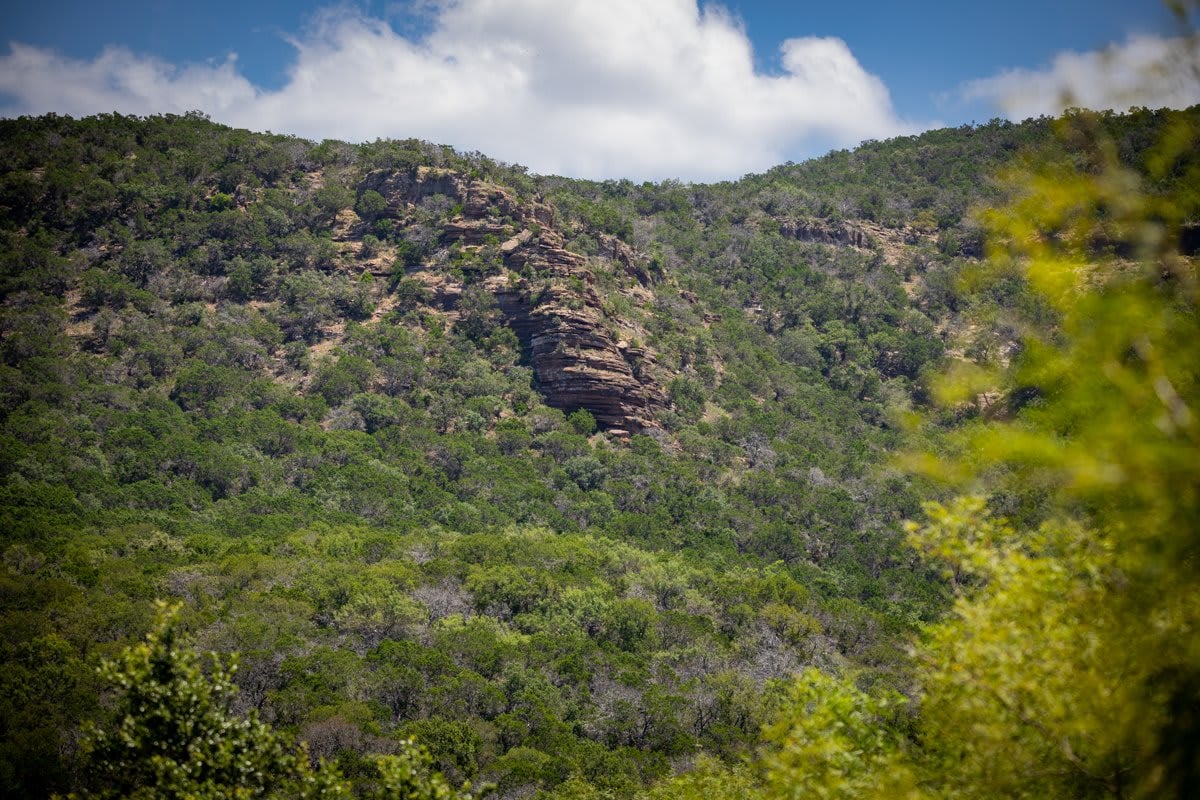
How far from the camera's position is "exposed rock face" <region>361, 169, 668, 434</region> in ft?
244

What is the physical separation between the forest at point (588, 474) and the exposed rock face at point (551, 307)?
16.2 inches

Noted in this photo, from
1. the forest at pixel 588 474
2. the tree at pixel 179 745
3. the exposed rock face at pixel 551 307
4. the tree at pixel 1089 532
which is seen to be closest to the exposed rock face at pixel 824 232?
the forest at pixel 588 474

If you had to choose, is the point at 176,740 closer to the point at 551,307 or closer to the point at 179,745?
the point at 179,745

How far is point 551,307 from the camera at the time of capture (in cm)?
7656

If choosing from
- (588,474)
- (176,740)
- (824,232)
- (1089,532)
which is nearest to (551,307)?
(588,474)

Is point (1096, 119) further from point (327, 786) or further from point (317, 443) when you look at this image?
point (317, 443)

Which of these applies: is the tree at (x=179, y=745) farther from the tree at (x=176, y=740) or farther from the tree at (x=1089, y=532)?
the tree at (x=1089, y=532)

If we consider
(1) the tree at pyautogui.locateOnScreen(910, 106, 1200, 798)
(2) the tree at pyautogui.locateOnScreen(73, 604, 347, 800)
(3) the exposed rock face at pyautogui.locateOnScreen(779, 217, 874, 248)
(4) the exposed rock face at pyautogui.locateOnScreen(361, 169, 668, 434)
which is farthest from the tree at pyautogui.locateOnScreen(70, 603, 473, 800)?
(3) the exposed rock face at pyautogui.locateOnScreen(779, 217, 874, 248)

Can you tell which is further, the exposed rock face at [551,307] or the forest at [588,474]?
the exposed rock face at [551,307]

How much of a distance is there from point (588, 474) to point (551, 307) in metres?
17.8

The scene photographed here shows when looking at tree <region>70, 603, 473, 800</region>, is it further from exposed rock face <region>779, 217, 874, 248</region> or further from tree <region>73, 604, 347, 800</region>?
exposed rock face <region>779, 217, 874, 248</region>

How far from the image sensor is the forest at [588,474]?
5684 mm

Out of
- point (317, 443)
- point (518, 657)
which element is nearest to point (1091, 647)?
point (518, 657)

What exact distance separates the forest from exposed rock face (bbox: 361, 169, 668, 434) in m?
0.41
